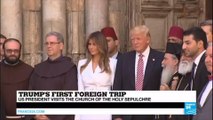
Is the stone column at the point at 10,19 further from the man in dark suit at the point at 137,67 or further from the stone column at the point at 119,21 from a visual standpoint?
the man in dark suit at the point at 137,67

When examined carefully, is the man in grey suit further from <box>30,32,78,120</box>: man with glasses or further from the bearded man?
<box>30,32,78,120</box>: man with glasses

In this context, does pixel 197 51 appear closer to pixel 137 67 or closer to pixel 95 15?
pixel 137 67

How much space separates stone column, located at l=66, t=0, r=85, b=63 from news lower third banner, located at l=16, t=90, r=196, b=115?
347 centimetres

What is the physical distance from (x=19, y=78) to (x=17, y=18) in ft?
9.65

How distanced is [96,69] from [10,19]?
335cm

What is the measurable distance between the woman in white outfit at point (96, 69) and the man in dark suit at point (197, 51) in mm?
985

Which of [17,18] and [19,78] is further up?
[17,18]

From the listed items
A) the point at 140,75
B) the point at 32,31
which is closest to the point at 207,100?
the point at 140,75

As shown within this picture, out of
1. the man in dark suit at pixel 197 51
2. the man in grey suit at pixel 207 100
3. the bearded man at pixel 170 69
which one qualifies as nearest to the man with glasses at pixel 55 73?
the bearded man at pixel 170 69

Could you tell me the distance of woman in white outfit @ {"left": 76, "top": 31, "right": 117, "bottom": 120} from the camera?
6.36 m

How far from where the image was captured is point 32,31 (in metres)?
9.66

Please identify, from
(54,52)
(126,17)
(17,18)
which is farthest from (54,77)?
(126,17)

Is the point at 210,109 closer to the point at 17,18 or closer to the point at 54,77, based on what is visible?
the point at 54,77

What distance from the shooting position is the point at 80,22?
9781 mm
